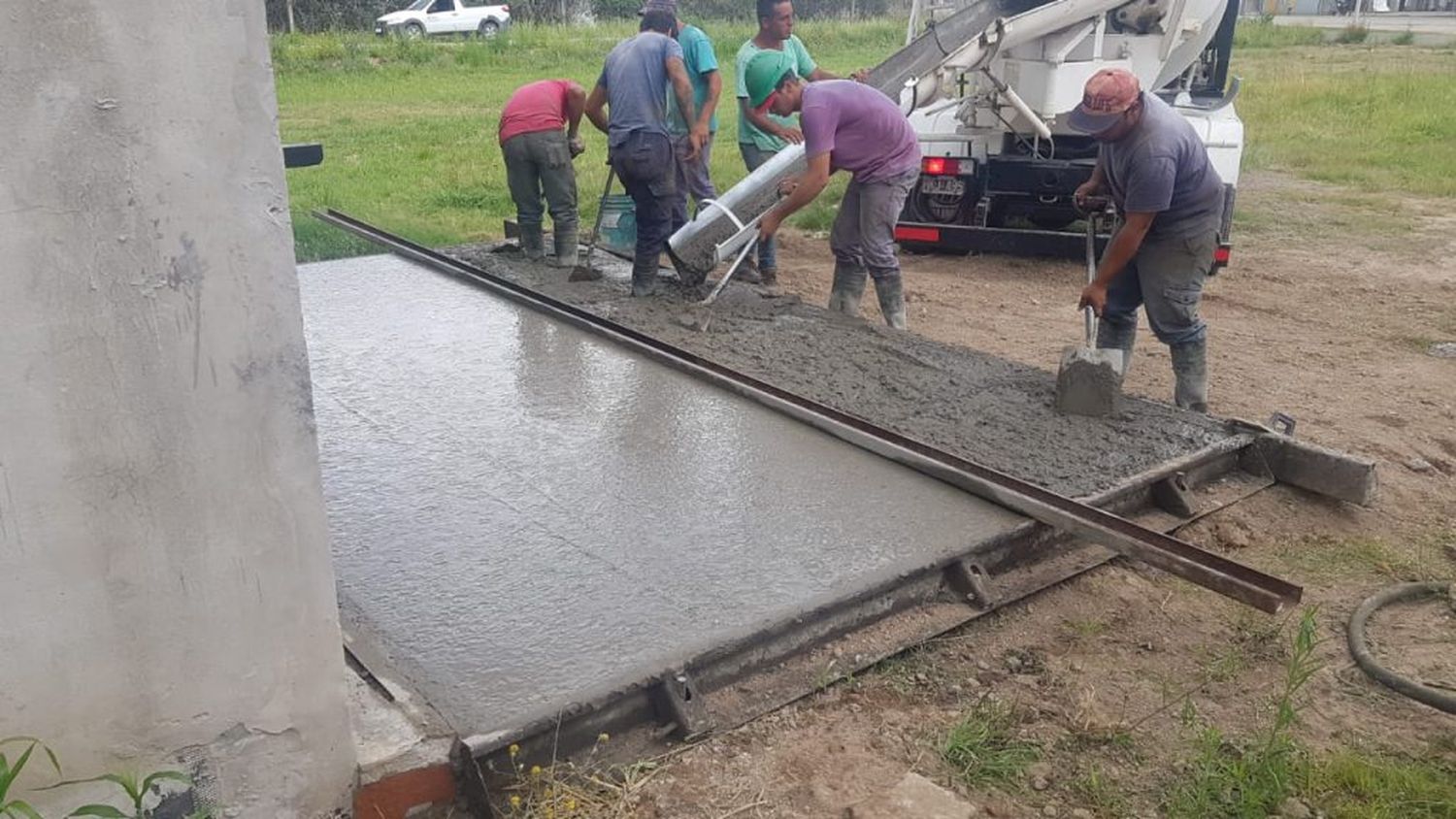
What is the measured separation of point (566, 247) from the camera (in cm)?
707

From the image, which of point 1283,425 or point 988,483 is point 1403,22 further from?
point 988,483

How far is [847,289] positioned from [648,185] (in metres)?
1.24

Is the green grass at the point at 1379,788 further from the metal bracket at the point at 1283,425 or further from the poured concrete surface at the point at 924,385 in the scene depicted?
the metal bracket at the point at 1283,425

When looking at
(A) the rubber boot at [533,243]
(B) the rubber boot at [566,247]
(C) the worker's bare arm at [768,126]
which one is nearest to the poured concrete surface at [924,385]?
(B) the rubber boot at [566,247]

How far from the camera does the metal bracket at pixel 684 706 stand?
8.91 feet

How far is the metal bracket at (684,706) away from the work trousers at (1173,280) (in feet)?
9.61

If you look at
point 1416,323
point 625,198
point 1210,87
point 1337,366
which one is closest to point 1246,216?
point 1210,87

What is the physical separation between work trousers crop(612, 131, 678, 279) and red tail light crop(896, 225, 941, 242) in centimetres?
215

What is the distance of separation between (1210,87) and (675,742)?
284 inches

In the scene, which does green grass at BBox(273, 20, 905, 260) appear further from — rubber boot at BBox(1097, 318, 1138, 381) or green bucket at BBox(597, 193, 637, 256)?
rubber boot at BBox(1097, 318, 1138, 381)

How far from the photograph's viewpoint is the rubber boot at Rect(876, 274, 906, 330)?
5.77 m

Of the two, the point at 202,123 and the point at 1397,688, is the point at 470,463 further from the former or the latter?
the point at 1397,688

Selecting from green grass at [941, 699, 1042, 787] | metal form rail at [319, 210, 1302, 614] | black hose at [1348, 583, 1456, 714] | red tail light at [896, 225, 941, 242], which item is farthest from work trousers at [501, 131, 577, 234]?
black hose at [1348, 583, 1456, 714]

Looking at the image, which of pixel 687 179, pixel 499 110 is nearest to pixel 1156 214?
pixel 687 179
